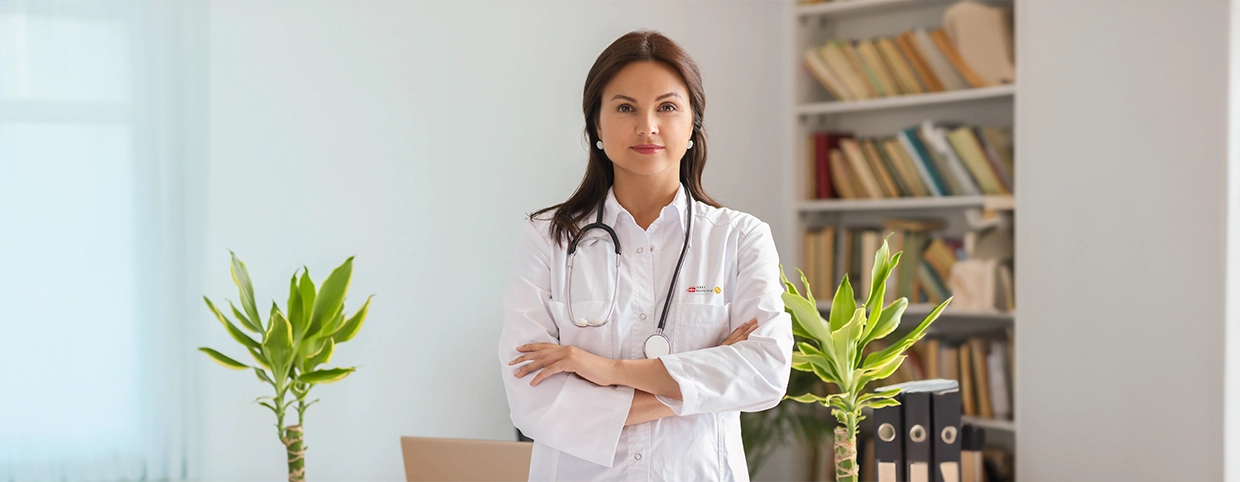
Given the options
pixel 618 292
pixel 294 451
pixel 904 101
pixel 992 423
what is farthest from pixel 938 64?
pixel 294 451

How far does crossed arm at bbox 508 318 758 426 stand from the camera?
147 centimetres

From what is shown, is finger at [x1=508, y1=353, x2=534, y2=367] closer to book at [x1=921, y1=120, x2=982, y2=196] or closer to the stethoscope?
the stethoscope

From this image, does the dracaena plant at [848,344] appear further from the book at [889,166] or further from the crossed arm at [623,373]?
the book at [889,166]

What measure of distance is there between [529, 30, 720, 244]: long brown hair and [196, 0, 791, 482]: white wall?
55.9 inches

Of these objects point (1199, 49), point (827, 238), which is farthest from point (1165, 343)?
point (827, 238)

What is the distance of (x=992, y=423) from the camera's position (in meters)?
3.53

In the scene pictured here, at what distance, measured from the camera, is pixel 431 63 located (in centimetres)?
311

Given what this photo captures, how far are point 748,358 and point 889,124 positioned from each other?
2.72 m

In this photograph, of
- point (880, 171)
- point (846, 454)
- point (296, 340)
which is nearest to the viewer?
point (846, 454)

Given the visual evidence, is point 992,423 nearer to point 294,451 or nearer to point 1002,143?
point 1002,143

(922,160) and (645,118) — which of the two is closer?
(645,118)

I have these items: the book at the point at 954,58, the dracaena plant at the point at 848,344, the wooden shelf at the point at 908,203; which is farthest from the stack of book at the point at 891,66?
the dracaena plant at the point at 848,344

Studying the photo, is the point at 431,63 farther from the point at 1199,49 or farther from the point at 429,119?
the point at 1199,49

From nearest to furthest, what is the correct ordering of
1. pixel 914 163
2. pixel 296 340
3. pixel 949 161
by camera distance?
pixel 296 340
pixel 949 161
pixel 914 163
